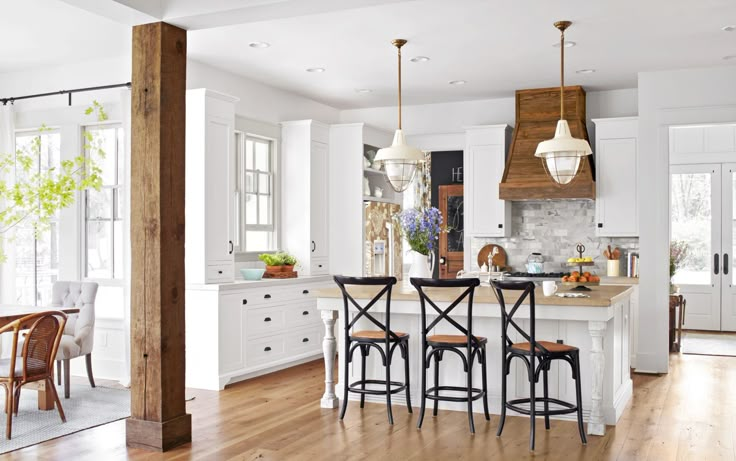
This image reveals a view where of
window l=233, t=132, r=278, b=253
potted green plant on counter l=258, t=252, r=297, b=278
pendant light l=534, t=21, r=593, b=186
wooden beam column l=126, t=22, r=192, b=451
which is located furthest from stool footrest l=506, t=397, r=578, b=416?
window l=233, t=132, r=278, b=253

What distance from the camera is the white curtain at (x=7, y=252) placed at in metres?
7.00

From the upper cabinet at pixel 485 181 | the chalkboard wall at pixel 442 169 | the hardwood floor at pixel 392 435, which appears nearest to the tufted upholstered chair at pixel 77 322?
the hardwood floor at pixel 392 435

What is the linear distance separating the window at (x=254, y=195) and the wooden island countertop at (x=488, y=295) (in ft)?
6.56

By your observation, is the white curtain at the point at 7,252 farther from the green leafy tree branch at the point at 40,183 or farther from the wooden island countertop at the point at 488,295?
the wooden island countertop at the point at 488,295

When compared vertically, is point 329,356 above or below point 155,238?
below

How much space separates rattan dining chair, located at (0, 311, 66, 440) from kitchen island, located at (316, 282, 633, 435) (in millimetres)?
1848

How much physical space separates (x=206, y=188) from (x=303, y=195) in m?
1.64

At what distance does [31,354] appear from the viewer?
15.8 feet

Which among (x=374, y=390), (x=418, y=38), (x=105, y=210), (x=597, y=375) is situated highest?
(x=418, y=38)

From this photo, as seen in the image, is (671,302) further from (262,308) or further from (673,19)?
(262,308)

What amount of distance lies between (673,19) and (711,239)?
17.6ft

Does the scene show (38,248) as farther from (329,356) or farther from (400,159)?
(400,159)

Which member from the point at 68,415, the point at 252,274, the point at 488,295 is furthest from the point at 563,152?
the point at 68,415

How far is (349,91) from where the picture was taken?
809 cm
